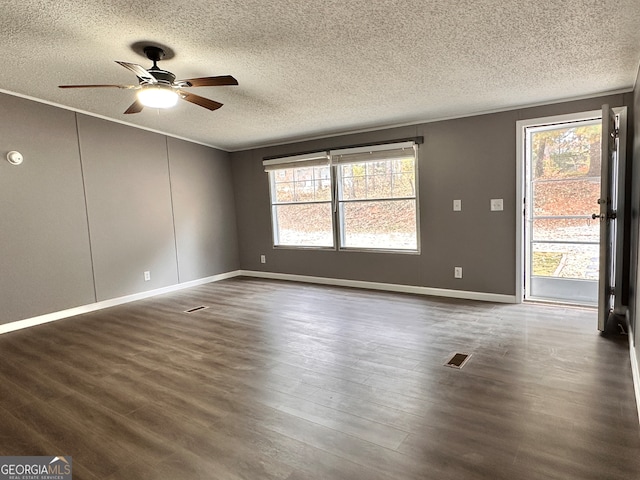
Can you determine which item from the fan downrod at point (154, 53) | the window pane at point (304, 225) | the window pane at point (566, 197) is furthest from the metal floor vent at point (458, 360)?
the fan downrod at point (154, 53)

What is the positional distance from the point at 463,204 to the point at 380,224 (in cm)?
112

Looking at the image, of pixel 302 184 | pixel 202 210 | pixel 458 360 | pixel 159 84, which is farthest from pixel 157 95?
pixel 202 210

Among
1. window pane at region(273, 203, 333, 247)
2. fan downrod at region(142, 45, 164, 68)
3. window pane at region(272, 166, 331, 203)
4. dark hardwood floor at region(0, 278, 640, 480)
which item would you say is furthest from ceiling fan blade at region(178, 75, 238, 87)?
window pane at region(273, 203, 333, 247)

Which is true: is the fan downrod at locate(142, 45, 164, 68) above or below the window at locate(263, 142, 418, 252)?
above

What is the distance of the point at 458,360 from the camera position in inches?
105

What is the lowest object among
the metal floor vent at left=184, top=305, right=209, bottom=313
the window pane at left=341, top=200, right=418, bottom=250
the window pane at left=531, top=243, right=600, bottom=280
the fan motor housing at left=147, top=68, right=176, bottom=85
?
the metal floor vent at left=184, top=305, right=209, bottom=313

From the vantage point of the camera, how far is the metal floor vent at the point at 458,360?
259cm

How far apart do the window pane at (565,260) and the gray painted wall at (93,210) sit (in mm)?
4679

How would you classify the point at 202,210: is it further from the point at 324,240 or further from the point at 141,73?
the point at 141,73

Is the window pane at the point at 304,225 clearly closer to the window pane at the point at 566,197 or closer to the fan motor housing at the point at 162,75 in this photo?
the window pane at the point at 566,197

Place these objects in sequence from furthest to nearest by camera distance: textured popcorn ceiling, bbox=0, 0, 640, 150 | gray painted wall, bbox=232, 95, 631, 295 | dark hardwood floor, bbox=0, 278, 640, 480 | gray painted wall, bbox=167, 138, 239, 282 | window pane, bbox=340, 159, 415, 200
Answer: gray painted wall, bbox=167, 138, 239, 282, window pane, bbox=340, 159, 415, 200, gray painted wall, bbox=232, 95, 631, 295, textured popcorn ceiling, bbox=0, 0, 640, 150, dark hardwood floor, bbox=0, 278, 640, 480

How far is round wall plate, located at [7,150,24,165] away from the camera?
12.5 feet

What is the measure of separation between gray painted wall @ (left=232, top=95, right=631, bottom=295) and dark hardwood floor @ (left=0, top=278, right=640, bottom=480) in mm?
666

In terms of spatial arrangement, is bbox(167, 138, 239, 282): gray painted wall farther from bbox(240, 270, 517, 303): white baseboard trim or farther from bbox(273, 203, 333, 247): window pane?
bbox(273, 203, 333, 247): window pane
